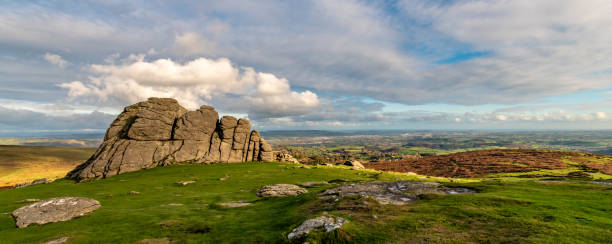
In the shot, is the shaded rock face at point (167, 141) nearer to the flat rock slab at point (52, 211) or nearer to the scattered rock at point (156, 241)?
the flat rock slab at point (52, 211)

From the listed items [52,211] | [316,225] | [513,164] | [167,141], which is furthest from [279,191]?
[513,164]

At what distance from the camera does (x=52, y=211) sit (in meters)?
25.1

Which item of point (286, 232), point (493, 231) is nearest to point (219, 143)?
point (286, 232)

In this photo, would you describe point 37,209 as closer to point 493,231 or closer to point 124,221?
point 124,221

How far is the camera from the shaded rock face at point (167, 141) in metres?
67.6

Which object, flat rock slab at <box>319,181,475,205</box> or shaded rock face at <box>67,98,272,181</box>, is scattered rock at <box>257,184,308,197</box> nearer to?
flat rock slab at <box>319,181,475,205</box>

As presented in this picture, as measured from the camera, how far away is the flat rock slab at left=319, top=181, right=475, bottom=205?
75.1ft

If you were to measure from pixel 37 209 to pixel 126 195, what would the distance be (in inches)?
568

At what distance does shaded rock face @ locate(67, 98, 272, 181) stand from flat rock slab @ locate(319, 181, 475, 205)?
64.4 meters

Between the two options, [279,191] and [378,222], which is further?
[279,191]

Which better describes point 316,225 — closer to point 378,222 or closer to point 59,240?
point 378,222

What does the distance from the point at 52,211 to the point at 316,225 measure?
96.9 ft

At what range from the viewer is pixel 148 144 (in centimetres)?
7450

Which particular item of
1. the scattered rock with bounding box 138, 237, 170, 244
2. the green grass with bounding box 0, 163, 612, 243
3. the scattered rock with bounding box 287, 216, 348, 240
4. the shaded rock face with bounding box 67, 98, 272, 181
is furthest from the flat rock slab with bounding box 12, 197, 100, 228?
the shaded rock face with bounding box 67, 98, 272, 181
